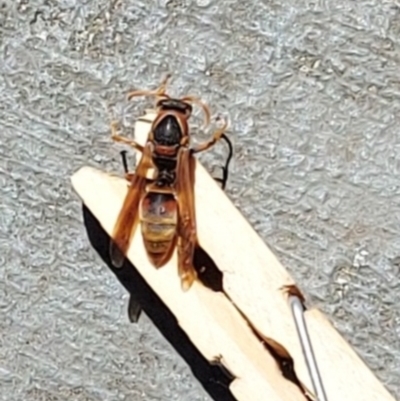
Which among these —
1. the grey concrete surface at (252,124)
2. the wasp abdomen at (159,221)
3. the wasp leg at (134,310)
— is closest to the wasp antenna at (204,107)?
the grey concrete surface at (252,124)

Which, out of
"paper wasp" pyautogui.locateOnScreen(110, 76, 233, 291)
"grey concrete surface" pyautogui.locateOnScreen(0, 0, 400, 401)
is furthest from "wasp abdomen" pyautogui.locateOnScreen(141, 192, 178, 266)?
"grey concrete surface" pyautogui.locateOnScreen(0, 0, 400, 401)

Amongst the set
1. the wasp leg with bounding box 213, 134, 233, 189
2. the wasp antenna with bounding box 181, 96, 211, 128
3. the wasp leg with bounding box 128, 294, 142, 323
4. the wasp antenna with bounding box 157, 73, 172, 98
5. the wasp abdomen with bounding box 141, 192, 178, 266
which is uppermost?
the wasp antenna with bounding box 157, 73, 172, 98

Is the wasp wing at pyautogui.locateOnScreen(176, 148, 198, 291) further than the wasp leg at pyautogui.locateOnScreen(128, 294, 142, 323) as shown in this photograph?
No

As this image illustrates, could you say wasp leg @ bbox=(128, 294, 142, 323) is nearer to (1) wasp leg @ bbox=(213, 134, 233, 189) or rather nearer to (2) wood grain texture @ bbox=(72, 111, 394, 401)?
(2) wood grain texture @ bbox=(72, 111, 394, 401)

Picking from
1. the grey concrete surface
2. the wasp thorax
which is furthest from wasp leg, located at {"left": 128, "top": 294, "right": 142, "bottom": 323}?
the wasp thorax

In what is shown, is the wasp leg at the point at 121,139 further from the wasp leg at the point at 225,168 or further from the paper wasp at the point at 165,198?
the wasp leg at the point at 225,168

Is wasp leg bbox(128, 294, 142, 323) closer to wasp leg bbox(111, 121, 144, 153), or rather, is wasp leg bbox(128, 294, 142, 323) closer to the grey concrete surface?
the grey concrete surface

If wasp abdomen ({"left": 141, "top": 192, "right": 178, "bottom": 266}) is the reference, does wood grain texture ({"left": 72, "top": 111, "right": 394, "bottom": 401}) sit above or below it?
below
